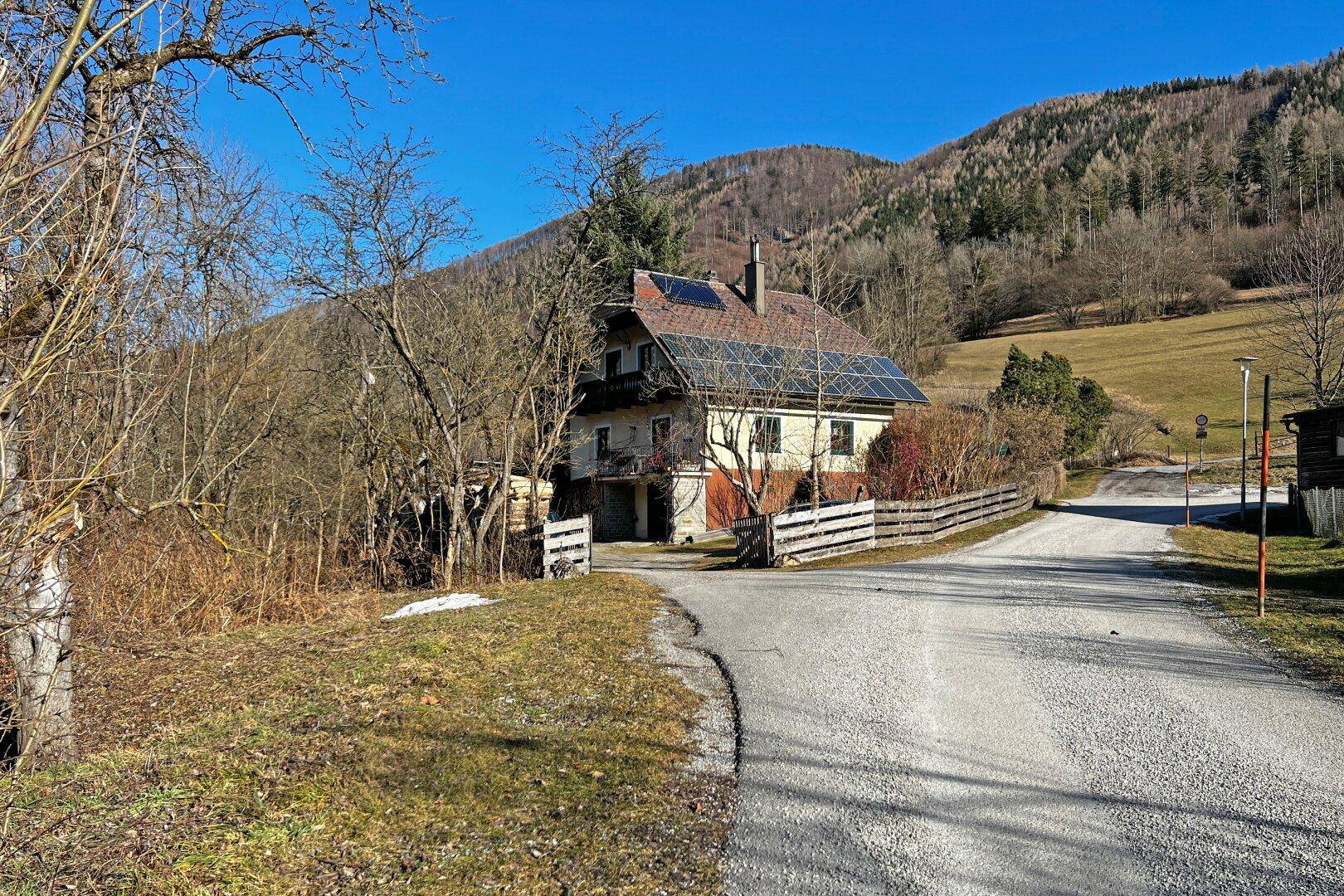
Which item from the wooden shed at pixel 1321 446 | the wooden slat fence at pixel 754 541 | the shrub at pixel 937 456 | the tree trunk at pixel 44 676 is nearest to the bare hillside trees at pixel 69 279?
the tree trunk at pixel 44 676

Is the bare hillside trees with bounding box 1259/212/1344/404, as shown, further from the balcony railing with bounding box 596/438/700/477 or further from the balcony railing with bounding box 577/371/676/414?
the balcony railing with bounding box 577/371/676/414

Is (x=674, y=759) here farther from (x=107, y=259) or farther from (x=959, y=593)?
(x=959, y=593)

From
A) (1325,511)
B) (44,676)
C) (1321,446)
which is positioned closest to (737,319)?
(1321,446)

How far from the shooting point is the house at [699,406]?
2770cm

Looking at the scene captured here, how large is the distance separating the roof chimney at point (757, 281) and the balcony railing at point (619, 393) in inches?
290

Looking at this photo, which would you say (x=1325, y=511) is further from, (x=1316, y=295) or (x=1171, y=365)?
(x=1171, y=365)

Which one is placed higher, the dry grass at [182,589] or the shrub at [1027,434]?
the shrub at [1027,434]

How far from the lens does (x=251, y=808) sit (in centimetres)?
441

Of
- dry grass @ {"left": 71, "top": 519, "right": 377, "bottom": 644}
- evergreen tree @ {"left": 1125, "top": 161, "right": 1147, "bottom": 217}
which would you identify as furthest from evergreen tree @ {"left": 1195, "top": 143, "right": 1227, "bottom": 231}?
dry grass @ {"left": 71, "top": 519, "right": 377, "bottom": 644}

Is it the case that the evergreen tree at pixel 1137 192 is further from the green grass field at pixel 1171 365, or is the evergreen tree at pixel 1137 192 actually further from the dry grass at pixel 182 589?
the dry grass at pixel 182 589

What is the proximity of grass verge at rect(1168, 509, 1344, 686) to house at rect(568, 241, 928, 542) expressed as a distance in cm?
1113

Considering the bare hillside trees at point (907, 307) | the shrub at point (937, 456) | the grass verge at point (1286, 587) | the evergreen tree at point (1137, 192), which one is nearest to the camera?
the grass verge at point (1286, 587)

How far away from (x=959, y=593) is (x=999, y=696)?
18.7 ft

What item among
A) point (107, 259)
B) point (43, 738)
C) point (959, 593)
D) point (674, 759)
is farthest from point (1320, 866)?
point (959, 593)
